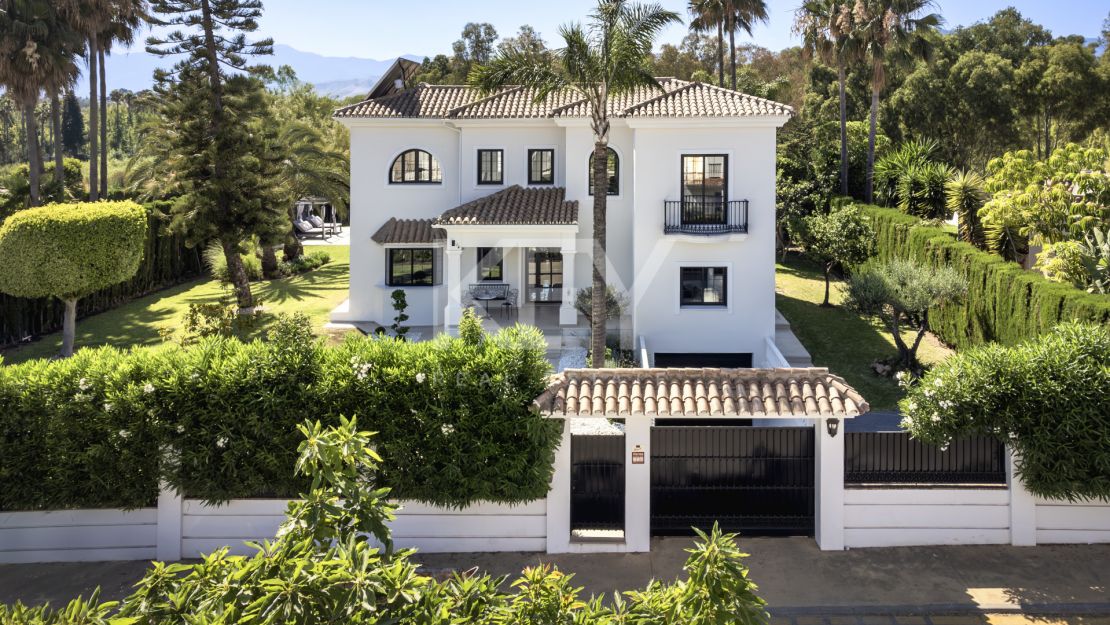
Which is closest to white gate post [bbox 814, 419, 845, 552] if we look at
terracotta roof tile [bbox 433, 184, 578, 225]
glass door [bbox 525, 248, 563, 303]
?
terracotta roof tile [bbox 433, 184, 578, 225]

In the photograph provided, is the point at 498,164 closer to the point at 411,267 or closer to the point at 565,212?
the point at 565,212

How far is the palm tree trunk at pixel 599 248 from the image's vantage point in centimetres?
1933

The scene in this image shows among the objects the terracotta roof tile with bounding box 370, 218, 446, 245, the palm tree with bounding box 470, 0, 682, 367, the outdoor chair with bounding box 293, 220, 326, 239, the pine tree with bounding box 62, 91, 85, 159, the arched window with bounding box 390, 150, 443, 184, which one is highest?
the pine tree with bounding box 62, 91, 85, 159

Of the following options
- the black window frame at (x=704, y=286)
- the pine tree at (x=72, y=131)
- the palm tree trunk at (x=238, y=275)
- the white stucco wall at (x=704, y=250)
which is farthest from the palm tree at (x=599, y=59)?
the pine tree at (x=72, y=131)

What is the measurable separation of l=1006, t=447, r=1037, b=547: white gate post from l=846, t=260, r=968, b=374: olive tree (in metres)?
9.50

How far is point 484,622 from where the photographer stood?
17.8 feet

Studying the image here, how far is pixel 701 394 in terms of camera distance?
13148 millimetres

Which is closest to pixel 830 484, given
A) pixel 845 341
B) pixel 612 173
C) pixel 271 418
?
pixel 271 418

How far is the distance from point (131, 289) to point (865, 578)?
1182 inches

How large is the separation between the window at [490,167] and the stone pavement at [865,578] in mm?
15716

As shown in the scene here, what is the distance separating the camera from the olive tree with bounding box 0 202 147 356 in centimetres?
2373

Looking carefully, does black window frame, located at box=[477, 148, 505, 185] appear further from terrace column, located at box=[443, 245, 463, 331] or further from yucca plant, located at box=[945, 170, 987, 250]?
yucca plant, located at box=[945, 170, 987, 250]

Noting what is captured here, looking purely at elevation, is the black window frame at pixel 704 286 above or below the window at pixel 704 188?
below

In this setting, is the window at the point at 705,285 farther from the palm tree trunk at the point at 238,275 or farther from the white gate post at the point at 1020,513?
the palm tree trunk at the point at 238,275
